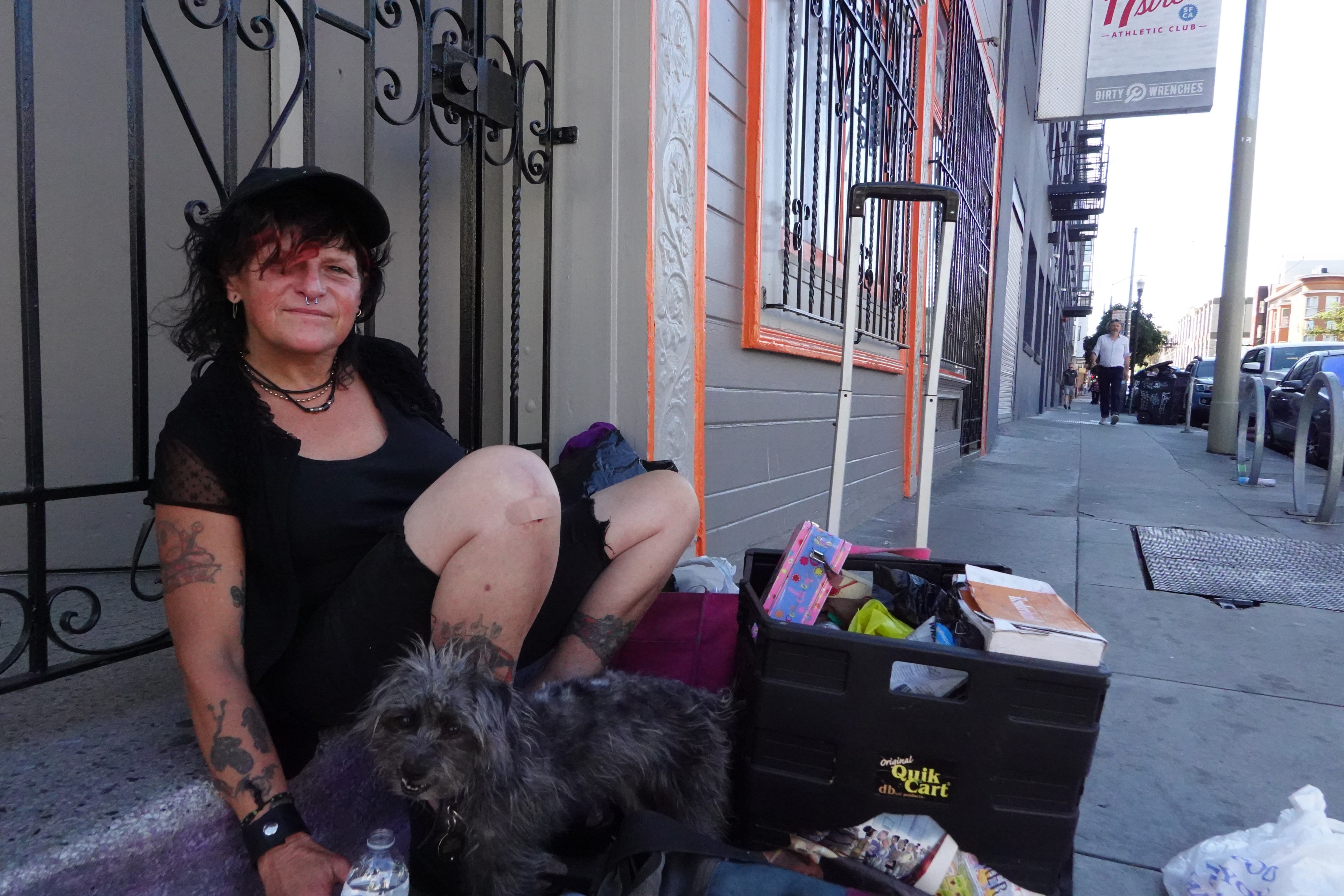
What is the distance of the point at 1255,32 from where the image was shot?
10.1 meters

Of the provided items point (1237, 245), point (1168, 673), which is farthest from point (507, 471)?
point (1237, 245)

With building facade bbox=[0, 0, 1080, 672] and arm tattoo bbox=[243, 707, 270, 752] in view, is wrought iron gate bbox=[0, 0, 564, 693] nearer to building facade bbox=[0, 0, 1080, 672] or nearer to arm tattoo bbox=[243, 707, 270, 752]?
building facade bbox=[0, 0, 1080, 672]

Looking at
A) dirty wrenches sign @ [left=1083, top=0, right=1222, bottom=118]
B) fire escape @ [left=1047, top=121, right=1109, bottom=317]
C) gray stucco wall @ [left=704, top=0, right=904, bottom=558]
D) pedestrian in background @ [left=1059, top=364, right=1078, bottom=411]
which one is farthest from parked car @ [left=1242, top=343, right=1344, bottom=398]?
pedestrian in background @ [left=1059, top=364, right=1078, bottom=411]

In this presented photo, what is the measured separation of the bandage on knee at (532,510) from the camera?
1.50 meters

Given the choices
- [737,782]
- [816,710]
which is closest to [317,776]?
[737,782]

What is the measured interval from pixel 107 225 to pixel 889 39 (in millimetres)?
4561

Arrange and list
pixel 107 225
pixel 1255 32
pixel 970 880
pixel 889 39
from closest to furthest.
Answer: pixel 970 880, pixel 107 225, pixel 889 39, pixel 1255 32

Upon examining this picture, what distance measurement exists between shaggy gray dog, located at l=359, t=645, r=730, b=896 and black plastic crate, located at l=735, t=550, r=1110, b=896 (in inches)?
6.2

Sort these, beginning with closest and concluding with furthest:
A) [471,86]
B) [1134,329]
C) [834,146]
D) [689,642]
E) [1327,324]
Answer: [689,642] → [471,86] → [834,146] → [1134,329] → [1327,324]

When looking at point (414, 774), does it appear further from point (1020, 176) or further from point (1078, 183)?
point (1078, 183)

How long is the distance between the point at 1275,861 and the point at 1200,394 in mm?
18936

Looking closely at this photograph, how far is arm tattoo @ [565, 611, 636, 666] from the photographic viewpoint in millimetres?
→ 1851

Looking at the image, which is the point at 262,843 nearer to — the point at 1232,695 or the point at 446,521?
the point at 446,521

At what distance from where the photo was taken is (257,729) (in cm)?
135
